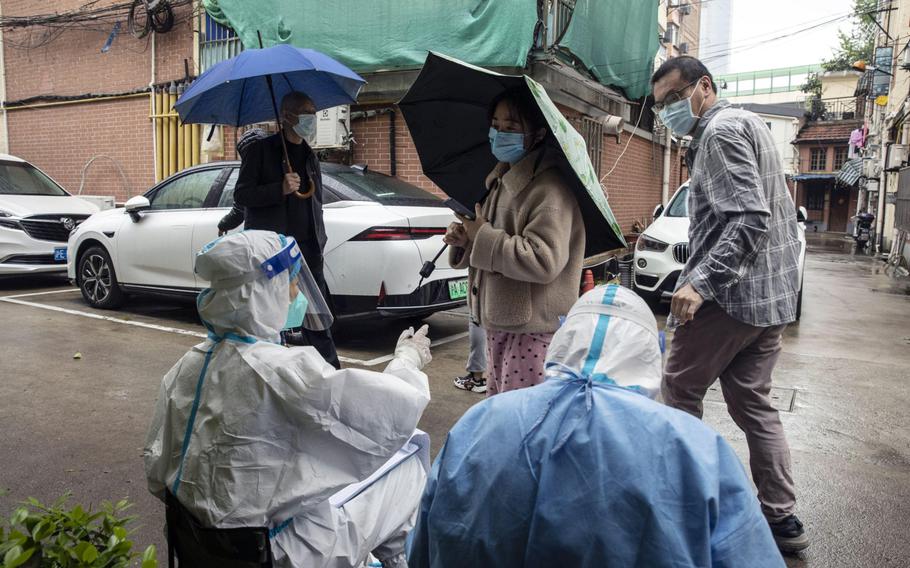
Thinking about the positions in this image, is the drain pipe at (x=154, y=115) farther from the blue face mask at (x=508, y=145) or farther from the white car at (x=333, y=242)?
the blue face mask at (x=508, y=145)

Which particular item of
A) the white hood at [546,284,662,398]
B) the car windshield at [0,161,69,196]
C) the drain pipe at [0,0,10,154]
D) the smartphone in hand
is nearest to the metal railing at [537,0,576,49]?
the smartphone in hand

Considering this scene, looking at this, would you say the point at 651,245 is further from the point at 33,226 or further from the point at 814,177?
the point at 814,177

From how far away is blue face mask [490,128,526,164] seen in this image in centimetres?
268

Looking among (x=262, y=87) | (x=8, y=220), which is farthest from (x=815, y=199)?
(x=262, y=87)

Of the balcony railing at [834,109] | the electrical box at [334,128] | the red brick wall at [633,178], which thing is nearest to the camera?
the electrical box at [334,128]

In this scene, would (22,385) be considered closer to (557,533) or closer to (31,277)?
(557,533)

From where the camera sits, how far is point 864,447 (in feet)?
13.8

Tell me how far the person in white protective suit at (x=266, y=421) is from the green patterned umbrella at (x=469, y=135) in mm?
1029

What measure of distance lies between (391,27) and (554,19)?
2267mm

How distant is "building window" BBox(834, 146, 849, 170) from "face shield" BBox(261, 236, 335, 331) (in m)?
47.1

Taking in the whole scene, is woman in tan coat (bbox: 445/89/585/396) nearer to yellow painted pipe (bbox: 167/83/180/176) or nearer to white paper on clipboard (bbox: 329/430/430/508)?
white paper on clipboard (bbox: 329/430/430/508)

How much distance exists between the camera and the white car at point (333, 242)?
5738 mm

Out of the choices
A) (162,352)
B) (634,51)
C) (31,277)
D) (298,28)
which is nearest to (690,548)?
(162,352)

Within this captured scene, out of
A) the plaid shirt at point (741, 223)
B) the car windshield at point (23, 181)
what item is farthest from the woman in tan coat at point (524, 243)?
the car windshield at point (23, 181)
